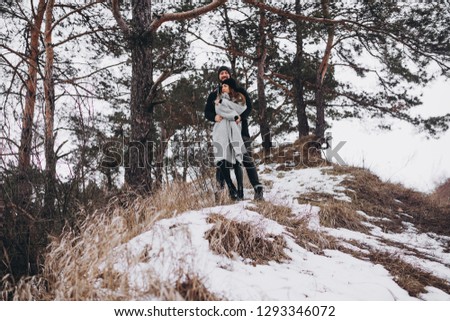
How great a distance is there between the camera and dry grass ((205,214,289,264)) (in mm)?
2479

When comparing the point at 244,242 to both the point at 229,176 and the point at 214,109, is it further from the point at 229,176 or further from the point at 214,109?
the point at 214,109

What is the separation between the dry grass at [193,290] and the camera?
71.6 inches

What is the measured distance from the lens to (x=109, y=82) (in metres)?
8.40

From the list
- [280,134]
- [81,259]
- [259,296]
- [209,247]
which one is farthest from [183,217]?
[280,134]

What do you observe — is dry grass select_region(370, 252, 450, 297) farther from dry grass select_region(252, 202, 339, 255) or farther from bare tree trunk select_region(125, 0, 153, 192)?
bare tree trunk select_region(125, 0, 153, 192)

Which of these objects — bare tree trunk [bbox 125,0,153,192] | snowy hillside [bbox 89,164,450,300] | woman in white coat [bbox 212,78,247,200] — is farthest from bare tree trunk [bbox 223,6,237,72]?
snowy hillside [bbox 89,164,450,300]

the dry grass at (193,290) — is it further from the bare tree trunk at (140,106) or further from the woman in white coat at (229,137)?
the bare tree trunk at (140,106)

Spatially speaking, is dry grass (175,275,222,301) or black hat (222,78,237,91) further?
black hat (222,78,237,91)

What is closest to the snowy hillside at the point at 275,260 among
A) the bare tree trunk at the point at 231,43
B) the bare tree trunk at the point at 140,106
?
the bare tree trunk at the point at 140,106

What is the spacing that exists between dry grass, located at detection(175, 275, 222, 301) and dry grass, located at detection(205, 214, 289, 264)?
0.54m

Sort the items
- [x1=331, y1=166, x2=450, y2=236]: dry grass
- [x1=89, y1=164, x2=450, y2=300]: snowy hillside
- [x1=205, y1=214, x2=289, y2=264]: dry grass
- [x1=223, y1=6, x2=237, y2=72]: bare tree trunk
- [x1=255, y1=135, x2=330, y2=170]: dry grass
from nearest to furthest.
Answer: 1. [x1=89, y1=164, x2=450, y2=300]: snowy hillside
2. [x1=205, y1=214, x2=289, y2=264]: dry grass
3. [x1=331, y1=166, x2=450, y2=236]: dry grass
4. [x1=255, y1=135, x2=330, y2=170]: dry grass
5. [x1=223, y1=6, x2=237, y2=72]: bare tree trunk

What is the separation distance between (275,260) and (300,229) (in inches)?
35.5

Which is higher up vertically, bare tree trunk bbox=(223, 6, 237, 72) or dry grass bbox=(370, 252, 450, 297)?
bare tree trunk bbox=(223, 6, 237, 72)
